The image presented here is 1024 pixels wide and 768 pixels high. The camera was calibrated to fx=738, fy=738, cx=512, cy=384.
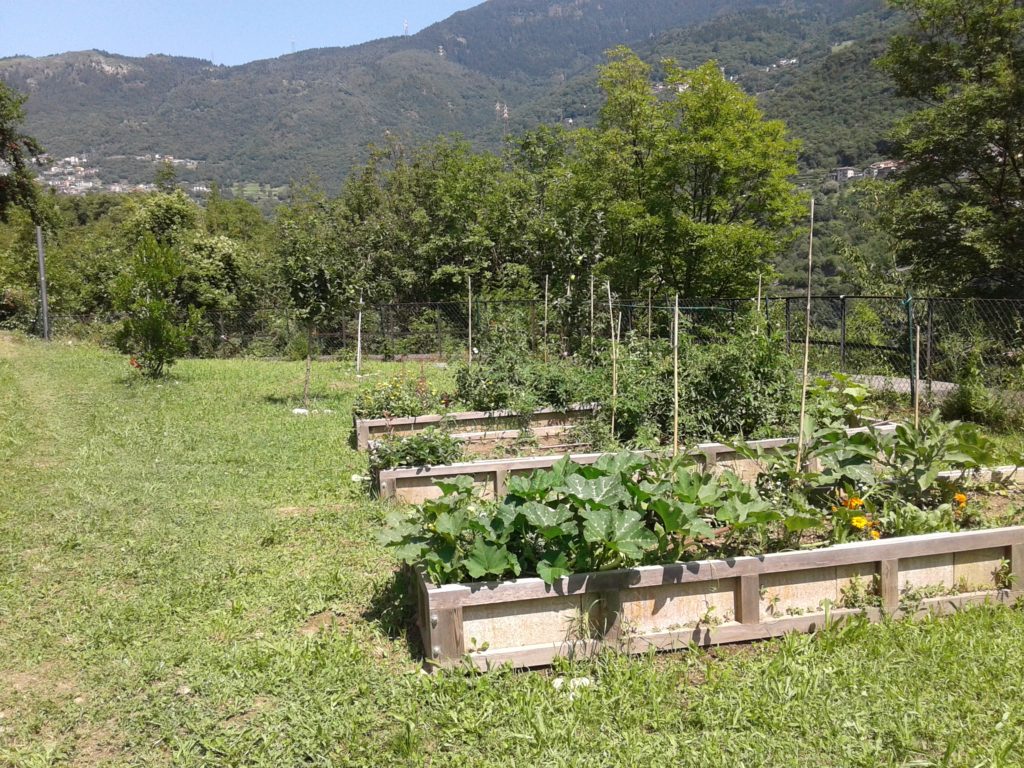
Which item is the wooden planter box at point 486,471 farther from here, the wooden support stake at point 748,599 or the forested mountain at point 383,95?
the forested mountain at point 383,95

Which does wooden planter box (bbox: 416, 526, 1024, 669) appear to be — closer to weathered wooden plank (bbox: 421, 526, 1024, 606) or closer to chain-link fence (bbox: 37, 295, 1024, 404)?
weathered wooden plank (bbox: 421, 526, 1024, 606)

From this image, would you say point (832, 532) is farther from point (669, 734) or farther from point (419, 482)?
point (419, 482)

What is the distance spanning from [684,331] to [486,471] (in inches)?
155

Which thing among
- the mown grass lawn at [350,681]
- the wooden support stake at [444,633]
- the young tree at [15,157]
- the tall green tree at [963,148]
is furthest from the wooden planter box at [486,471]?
the young tree at [15,157]

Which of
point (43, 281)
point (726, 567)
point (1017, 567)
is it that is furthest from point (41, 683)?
point (43, 281)

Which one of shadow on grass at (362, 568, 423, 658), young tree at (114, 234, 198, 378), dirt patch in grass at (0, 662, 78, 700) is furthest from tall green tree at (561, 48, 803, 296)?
dirt patch in grass at (0, 662, 78, 700)

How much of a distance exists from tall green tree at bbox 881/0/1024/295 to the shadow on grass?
12704mm

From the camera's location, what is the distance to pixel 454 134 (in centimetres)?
2508

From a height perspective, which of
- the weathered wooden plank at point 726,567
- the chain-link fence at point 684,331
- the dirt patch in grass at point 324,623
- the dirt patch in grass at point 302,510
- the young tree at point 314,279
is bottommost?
the dirt patch in grass at point 324,623

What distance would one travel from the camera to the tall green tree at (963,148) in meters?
13.1

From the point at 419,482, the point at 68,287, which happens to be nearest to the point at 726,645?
the point at 419,482

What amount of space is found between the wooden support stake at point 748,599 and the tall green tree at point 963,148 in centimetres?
1193

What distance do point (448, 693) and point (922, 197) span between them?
14.9 m

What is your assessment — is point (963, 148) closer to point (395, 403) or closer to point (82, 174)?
point (395, 403)
